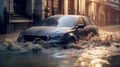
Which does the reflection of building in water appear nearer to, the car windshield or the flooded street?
the car windshield

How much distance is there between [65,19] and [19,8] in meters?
10.4

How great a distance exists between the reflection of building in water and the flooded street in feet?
9.78

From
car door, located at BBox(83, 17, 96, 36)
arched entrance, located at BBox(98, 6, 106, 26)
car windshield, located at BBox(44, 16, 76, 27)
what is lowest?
arched entrance, located at BBox(98, 6, 106, 26)

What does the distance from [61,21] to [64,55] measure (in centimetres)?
356

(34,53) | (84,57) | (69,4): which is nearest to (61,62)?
(84,57)

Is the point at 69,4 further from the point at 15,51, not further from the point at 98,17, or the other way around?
the point at 15,51

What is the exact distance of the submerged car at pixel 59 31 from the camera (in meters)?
13.6

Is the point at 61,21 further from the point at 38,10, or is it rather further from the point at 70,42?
the point at 38,10

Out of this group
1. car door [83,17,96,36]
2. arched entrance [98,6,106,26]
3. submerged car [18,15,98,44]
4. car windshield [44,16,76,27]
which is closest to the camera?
submerged car [18,15,98,44]

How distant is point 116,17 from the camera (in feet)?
165

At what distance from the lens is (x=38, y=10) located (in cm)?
2672

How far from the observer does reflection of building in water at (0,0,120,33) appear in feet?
74.1

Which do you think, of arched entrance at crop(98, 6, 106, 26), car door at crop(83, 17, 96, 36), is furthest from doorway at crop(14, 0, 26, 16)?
arched entrance at crop(98, 6, 106, 26)

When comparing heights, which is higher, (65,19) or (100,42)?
(65,19)
